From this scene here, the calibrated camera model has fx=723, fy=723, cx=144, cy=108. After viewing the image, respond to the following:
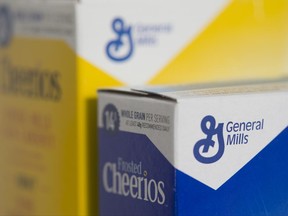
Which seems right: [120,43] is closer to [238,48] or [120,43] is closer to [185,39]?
[185,39]

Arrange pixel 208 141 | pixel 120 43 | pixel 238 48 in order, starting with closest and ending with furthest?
pixel 208 141 → pixel 120 43 → pixel 238 48

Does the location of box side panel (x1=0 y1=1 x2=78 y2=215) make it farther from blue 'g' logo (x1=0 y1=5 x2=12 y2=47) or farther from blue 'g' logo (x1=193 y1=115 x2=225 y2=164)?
blue 'g' logo (x1=193 y1=115 x2=225 y2=164)

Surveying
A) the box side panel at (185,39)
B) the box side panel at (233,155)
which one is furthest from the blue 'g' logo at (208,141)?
the box side panel at (185,39)

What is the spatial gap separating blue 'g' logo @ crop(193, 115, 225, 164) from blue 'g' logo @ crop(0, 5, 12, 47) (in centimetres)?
47

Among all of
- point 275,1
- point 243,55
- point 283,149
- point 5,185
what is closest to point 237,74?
point 243,55

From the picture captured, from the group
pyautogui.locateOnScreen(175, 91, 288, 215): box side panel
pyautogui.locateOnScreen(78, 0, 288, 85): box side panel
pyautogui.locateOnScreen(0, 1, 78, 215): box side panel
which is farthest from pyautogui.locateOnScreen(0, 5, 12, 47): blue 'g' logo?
pyautogui.locateOnScreen(175, 91, 288, 215): box side panel

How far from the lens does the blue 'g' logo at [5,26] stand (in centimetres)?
122

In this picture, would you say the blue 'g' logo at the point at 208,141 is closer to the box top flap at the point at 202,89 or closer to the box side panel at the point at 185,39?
the box top flap at the point at 202,89

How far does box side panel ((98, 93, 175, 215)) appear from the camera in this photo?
900 mm

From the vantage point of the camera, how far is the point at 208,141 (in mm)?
897

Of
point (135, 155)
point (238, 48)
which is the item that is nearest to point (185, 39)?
point (238, 48)

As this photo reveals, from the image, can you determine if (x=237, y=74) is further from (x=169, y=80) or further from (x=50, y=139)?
(x=50, y=139)

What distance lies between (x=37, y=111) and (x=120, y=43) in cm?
19

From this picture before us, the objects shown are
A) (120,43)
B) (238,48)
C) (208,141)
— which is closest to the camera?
(208,141)
